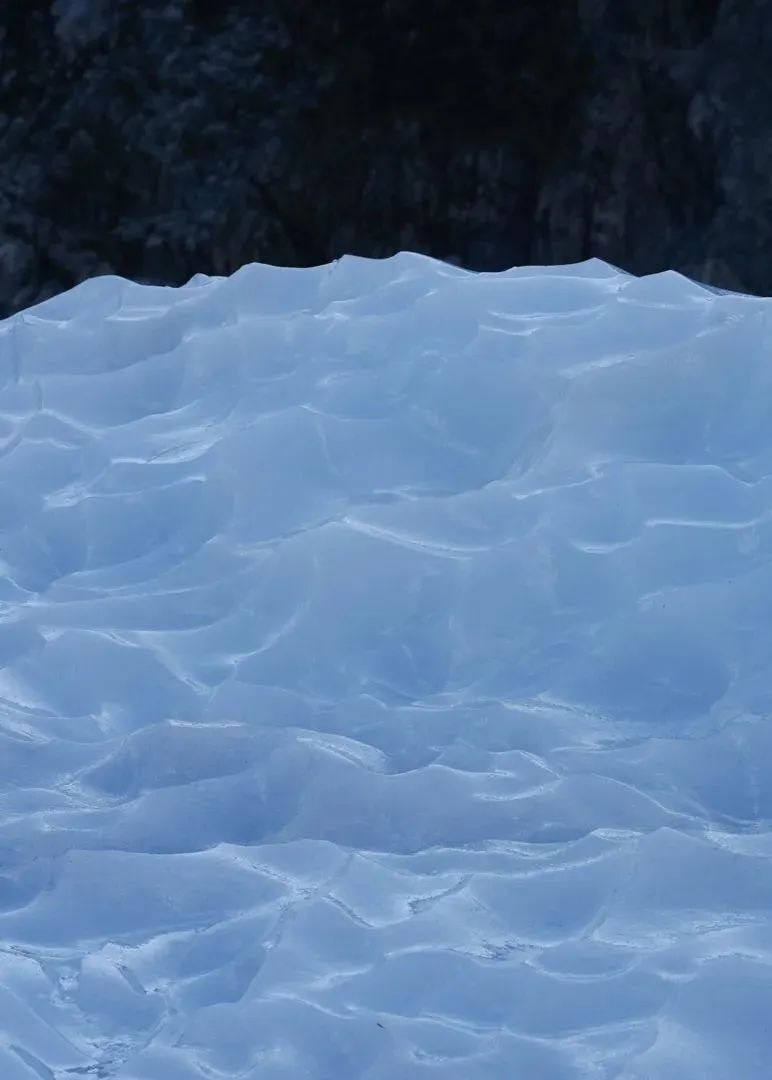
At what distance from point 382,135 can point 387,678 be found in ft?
7.51

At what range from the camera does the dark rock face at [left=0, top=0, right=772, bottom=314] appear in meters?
4.19

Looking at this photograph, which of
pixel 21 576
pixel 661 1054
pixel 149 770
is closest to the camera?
pixel 661 1054

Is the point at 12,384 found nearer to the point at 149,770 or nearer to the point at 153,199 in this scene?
the point at 153,199

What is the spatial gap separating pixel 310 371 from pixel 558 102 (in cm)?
151

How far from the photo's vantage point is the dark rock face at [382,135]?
419 centimetres

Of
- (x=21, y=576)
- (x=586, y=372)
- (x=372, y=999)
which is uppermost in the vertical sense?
(x=586, y=372)

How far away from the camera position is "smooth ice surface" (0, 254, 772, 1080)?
1.77 m

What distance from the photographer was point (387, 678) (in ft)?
8.44

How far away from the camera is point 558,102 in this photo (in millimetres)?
4277

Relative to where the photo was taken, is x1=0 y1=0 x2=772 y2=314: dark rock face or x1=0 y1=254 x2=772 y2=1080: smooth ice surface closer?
x1=0 y1=254 x2=772 y2=1080: smooth ice surface

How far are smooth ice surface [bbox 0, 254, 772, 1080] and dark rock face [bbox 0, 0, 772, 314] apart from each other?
70 cm

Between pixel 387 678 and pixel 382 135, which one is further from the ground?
pixel 382 135

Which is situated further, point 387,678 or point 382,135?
point 382,135

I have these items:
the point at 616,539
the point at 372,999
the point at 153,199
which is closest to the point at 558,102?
the point at 153,199
